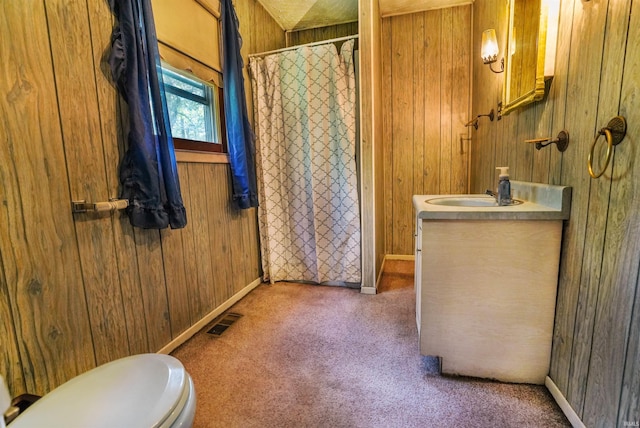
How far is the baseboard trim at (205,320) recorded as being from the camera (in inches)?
69.6

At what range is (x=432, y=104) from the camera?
3137mm

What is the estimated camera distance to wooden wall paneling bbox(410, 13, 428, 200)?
308 centimetres

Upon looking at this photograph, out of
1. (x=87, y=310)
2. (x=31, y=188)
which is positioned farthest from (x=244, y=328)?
(x=31, y=188)

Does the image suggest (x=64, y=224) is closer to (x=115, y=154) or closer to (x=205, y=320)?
(x=115, y=154)

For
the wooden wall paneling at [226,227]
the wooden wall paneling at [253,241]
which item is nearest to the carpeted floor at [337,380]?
the wooden wall paneling at [226,227]

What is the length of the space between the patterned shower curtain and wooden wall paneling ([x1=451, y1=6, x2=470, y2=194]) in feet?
4.25

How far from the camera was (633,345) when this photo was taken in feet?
2.90

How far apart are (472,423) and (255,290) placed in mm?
1841

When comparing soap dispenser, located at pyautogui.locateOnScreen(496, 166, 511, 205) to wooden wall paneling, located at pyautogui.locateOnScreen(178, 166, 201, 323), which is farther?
wooden wall paneling, located at pyautogui.locateOnScreen(178, 166, 201, 323)

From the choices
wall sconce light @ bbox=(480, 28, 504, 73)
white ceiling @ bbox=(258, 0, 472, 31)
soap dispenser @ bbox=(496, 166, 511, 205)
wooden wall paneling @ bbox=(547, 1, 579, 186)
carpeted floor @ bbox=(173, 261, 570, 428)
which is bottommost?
carpeted floor @ bbox=(173, 261, 570, 428)

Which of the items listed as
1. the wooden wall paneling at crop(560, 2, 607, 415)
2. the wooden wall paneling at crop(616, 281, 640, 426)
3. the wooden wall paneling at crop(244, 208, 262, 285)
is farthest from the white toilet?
the wooden wall paneling at crop(244, 208, 262, 285)

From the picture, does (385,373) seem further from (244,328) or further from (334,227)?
(334,227)

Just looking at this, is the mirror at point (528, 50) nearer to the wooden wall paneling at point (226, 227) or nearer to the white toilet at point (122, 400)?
the white toilet at point (122, 400)

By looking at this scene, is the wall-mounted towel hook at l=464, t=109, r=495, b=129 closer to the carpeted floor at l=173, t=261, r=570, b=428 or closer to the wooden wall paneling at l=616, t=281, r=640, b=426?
the carpeted floor at l=173, t=261, r=570, b=428
